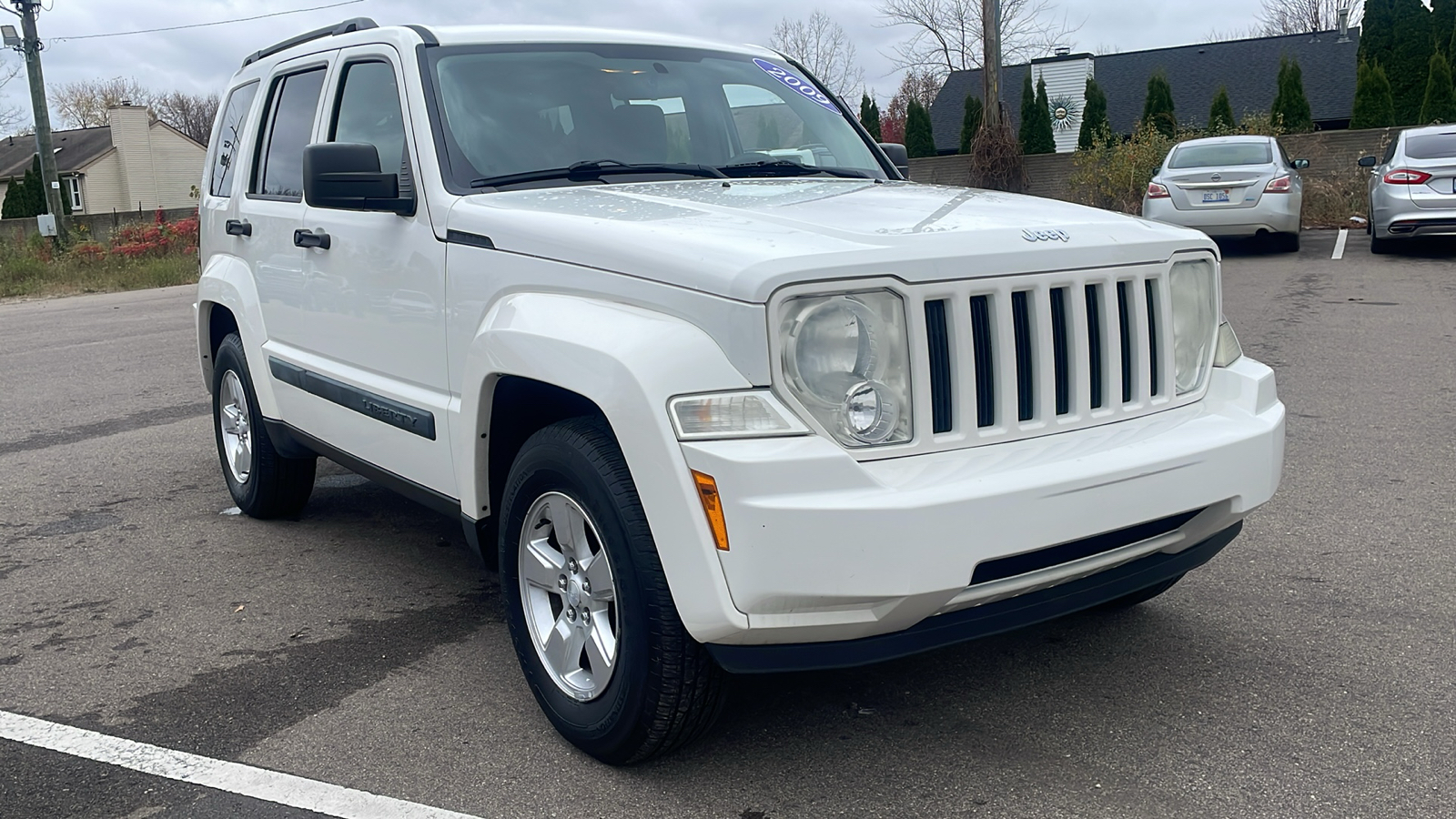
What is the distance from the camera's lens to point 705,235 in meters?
2.96

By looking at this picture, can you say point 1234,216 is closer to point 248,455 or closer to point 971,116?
point 248,455

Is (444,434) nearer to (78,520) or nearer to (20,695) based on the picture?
(20,695)

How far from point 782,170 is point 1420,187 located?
1286cm

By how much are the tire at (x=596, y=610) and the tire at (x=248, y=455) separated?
231cm

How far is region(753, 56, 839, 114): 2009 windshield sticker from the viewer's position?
4.94 metres

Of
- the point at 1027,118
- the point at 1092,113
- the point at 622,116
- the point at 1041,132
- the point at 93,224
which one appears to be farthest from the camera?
the point at 93,224

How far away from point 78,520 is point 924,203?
419 cm

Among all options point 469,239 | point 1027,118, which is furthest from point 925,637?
point 1027,118

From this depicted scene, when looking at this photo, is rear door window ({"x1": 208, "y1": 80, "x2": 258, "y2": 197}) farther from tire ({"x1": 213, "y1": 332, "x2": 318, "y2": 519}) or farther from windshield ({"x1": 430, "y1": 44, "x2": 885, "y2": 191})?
windshield ({"x1": 430, "y1": 44, "x2": 885, "y2": 191})

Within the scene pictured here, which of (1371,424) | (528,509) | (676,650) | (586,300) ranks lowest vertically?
(1371,424)

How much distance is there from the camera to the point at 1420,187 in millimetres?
14578

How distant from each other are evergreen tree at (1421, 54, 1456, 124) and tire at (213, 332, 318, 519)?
993 inches

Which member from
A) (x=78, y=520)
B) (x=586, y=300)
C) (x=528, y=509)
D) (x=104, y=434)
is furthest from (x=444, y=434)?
(x=104, y=434)

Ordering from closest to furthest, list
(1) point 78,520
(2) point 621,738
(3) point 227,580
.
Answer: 1. (2) point 621,738
2. (3) point 227,580
3. (1) point 78,520
